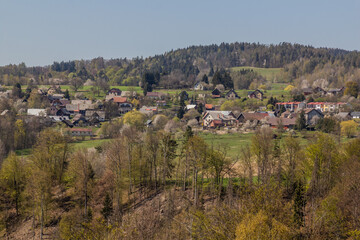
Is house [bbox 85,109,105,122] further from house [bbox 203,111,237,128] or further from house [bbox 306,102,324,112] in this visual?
house [bbox 306,102,324,112]

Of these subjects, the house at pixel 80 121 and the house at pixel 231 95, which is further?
the house at pixel 231 95

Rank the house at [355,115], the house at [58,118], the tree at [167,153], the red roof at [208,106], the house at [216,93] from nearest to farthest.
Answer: the tree at [167,153] → the house at [355,115] → the house at [58,118] → the red roof at [208,106] → the house at [216,93]

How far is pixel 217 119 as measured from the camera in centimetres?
8969

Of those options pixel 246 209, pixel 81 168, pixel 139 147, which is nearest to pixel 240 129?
pixel 139 147

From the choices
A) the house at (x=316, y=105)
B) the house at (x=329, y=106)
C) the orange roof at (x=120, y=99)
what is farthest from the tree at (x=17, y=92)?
the house at (x=329, y=106)

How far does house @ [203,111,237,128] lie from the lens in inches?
3499

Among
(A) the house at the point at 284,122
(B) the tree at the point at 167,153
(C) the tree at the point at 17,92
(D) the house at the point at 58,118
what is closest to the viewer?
(B) the tree at the point at 167,153

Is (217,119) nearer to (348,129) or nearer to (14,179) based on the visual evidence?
(348,129)

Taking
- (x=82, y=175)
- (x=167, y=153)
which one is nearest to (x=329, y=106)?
(x=167, y=153)

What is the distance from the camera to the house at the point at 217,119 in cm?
8888

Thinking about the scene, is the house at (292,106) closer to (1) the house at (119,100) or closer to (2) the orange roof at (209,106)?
(2) the orange roof at (209,106)

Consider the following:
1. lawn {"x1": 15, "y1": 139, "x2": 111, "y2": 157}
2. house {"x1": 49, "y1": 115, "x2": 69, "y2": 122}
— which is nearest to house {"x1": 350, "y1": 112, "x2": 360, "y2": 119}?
lawn {"x1": 15, "y1": 139, "x2": 111, "y2": 157}

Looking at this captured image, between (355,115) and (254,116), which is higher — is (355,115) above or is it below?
above

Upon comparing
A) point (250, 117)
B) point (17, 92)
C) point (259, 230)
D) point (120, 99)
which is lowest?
point (250, 117)
